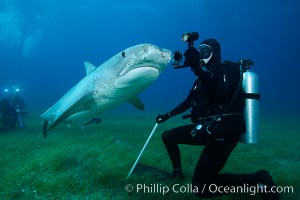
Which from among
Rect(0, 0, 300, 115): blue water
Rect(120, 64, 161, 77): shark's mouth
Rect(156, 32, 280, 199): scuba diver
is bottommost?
Rect(156, 32, 280, 199): scuba diver

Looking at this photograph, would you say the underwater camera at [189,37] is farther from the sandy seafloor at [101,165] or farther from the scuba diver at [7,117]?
the scuba diver at [7,117]

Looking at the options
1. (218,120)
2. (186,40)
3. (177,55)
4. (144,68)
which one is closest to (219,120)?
(218,120)

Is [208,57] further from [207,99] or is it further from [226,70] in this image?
[207,99]

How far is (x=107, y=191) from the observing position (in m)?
4.85

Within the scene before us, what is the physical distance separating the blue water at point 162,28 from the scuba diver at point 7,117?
37.4 feet

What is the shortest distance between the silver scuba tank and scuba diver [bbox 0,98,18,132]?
11958 mm

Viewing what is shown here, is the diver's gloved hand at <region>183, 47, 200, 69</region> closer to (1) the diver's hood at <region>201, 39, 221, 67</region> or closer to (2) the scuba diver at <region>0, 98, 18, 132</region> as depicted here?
(1) the diver's hood at <region>201, 39, 221, 67</region>

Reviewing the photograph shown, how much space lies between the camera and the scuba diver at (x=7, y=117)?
41.7ft

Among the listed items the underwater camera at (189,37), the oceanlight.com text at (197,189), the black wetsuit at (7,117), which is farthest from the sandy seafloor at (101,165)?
the black wetsuit at (7,117)

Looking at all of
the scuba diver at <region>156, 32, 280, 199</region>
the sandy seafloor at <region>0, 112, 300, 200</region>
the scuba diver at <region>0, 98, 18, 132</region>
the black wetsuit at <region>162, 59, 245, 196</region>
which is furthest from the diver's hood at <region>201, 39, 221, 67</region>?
the scuba diver at <region>0, 98, 18, 132</region>

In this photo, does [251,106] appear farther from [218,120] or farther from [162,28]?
[162,28]

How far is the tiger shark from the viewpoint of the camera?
15.0ft

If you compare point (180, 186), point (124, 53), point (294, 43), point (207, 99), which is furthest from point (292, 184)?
point (294, 43)

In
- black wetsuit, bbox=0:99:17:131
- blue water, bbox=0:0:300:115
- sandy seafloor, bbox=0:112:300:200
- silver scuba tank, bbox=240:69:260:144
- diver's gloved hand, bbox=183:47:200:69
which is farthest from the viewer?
blue water, bbox=0:0:300:115
